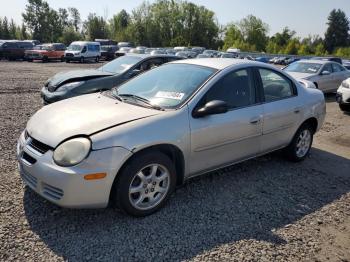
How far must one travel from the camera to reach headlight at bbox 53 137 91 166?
3.00 metres

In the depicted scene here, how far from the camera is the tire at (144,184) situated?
3217 millimetres

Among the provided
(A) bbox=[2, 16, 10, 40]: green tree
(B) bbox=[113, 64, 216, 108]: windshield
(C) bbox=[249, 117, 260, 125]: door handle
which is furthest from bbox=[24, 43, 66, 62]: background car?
(A) bbox=[2, 16, 10, 40]: green tree

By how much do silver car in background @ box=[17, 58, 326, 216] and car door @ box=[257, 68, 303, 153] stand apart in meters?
0.01

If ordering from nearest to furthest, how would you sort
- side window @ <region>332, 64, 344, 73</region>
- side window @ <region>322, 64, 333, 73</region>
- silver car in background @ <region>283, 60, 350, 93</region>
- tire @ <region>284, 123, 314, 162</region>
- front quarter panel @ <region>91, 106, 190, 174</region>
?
1. front quarter panel @ <region>91, 106, 190, 174</region>
2. tire @ <region>284, 123, 314, 162</region>
3. silver car in background @ <region>283, 60, 350, 93</region>
4. side window @ <region>322, 64, 333, 73</region>
5. side window @ <region>332, 64, 344, 73</region>

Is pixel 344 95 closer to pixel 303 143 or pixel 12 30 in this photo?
pixel 303 143

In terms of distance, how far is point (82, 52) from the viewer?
29.5m

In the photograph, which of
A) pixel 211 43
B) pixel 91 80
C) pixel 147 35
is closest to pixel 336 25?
pixel 211 43

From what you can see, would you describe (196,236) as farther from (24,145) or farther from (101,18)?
(101,18)

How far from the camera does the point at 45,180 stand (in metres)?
3.06

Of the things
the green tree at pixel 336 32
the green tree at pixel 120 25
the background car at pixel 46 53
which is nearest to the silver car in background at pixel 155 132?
the background car at pixel 46 53

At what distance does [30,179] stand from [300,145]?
3980 millimetres

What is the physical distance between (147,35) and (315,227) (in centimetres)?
8252

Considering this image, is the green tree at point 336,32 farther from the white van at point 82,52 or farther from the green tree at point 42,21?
the white van at point 82,52

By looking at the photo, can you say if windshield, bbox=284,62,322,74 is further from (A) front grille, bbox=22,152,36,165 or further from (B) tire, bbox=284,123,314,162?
(A) front grille, bbox=22,152,36,165
